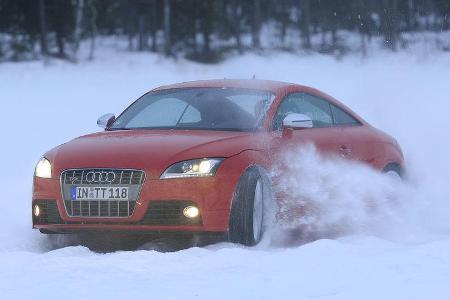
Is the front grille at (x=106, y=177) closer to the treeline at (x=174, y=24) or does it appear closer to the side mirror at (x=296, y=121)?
the side mirror at (x=296, y=121)

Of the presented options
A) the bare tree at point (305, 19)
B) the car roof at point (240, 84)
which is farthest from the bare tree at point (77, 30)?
the car roof at point (240, 84)

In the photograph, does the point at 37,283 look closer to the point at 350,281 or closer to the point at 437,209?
the point at 350,281

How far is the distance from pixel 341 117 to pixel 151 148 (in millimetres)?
2537

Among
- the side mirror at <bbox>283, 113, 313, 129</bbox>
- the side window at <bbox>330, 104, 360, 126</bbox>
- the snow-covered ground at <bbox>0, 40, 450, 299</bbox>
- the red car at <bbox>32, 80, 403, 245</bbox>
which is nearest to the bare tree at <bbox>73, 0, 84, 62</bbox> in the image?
the snow-covered ground at <bbox>0, 40, 450, 299</bbox>

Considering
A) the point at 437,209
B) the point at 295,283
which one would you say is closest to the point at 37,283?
the point at 295,283

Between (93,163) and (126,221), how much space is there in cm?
48

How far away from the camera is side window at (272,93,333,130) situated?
26.8ft

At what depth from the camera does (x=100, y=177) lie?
6793 millimetres

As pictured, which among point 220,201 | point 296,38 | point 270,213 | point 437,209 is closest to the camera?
point 220,201

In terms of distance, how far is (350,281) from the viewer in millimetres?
5367

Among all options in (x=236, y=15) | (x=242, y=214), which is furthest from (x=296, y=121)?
(x=236, y=15)

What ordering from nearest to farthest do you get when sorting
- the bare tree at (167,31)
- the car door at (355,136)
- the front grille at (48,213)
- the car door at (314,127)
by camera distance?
the front grille at (48,213), the car door at (314,127), the car door at (355,136), the bare tree at (167,31)

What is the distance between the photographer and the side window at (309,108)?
8.16 m

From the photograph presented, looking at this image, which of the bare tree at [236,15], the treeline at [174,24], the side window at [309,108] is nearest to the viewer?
the side window at [309,108]
